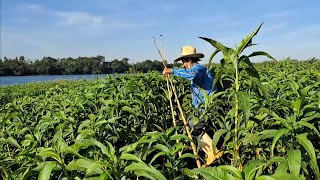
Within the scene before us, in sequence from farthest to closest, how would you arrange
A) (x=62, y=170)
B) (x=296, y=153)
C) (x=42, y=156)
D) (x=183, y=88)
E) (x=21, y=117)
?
(x=183, y=88) < (x=21, y=117) < (x=42, y=156) < (x=62, y=170) < (x=296, y=153)

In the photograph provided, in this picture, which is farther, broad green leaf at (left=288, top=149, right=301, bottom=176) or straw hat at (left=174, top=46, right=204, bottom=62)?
straw hat at (left=174, top=46, right=204, bottom=62)

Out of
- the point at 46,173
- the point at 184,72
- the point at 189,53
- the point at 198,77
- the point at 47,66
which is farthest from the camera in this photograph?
the point at 47,66

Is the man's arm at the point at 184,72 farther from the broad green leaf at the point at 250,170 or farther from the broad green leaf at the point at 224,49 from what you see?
the broad green leaf at the point at 250,170

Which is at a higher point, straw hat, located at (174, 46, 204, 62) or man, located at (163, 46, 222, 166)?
straw hat, located at (174, 46, 204, 62)

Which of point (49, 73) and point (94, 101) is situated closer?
point (94, 101)

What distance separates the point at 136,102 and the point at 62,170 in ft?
7.48

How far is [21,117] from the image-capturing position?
3979 millimetres

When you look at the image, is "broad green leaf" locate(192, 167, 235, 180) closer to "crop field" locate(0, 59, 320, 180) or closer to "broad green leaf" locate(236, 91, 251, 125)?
"crop field" locate(0, 59, 320, 180)

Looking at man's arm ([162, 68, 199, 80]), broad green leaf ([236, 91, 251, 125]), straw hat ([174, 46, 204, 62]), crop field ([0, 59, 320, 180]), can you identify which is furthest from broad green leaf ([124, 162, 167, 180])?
straw hat ([174, 46, 204, 62])

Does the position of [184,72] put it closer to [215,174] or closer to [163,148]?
[163,148]

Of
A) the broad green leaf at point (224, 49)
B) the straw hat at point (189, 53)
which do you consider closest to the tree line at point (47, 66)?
the straw hat at point (189, 53)

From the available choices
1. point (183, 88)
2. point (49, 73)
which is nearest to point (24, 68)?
point (49, 73)

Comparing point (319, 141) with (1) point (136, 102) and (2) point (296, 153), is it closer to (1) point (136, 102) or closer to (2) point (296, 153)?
(2) point (296, 153)

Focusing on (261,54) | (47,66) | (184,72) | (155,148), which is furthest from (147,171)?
(47,66)
